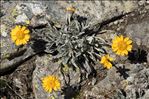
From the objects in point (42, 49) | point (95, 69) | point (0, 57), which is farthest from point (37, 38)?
point (95, 69)

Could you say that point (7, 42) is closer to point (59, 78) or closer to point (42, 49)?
point (42, 49)

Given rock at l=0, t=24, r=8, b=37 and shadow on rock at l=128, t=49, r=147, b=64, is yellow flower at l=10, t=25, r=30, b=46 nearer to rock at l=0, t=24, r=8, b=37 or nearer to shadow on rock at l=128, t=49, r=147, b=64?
rock at l=0, t=24, r=8, b=37

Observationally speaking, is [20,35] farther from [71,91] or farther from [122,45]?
[122,45]

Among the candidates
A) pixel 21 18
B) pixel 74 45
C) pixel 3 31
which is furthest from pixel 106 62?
pixel 3 31

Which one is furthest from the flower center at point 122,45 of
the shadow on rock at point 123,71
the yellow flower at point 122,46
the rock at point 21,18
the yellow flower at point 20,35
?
the rock at point 21,18

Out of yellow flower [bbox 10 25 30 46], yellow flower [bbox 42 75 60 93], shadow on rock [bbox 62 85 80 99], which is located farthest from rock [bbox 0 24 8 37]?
shadow on rock [bbox 62 85 80 99]
